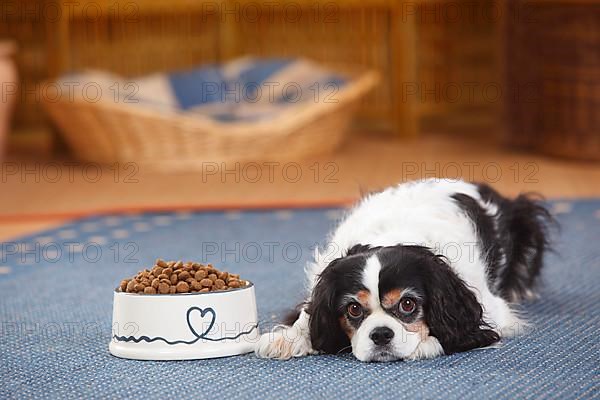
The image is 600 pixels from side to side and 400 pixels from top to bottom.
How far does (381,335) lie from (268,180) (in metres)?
2.60

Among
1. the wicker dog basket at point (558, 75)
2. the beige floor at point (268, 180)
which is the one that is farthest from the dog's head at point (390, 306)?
the wicker dog basket at point (558, 75)

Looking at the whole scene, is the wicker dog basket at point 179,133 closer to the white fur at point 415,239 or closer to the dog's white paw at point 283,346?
the white fur at point 415,239

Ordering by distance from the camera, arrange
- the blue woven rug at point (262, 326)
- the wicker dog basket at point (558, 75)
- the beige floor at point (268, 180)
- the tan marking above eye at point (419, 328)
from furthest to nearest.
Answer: the wicker dog basket at point (558, 75) → the beige floor at point (268, 180) → the tan marking above eye at point (419, 328) → the blue woven rug at point (262, 326)

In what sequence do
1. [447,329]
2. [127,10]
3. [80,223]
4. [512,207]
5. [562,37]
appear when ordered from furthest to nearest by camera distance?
[127,10] → [562,37] → [80,223] → [512,207] → [447,329]

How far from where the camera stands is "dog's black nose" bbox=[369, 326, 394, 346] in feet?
6.24

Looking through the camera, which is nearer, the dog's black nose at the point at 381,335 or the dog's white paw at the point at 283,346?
the dog's black nose at the point at 381,335

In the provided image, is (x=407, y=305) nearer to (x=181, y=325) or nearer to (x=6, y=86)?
(x=181, y=325)

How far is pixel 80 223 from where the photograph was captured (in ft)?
12.0

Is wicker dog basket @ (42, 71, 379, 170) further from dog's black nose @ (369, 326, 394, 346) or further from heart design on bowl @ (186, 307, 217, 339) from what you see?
dog's black nose @ (369, 326, 394, 346)

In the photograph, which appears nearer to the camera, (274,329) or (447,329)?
(447,329)

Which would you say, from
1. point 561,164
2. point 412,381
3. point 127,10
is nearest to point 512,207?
point 412,381

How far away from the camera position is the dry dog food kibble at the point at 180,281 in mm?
2014

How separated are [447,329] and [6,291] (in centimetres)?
125

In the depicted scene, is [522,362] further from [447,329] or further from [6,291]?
[6,291]
